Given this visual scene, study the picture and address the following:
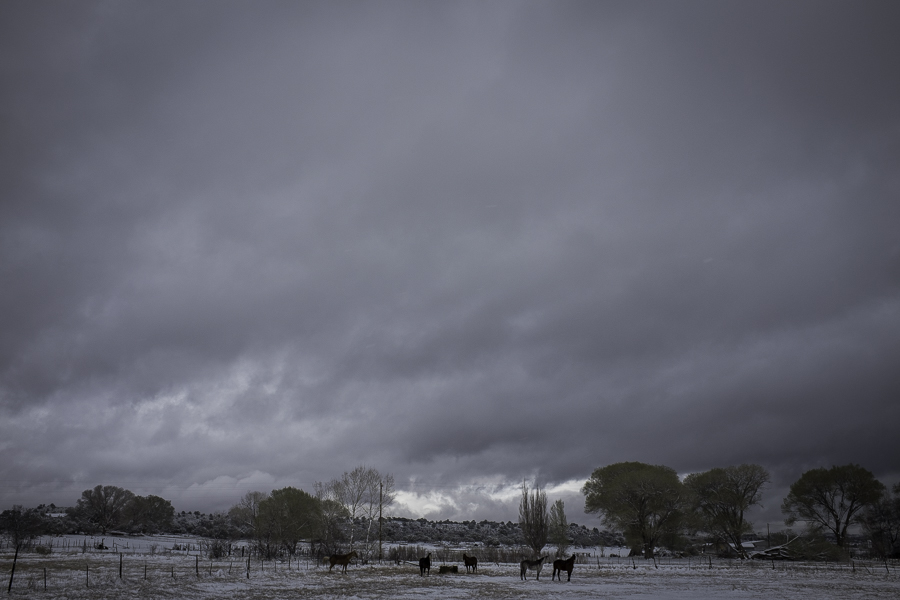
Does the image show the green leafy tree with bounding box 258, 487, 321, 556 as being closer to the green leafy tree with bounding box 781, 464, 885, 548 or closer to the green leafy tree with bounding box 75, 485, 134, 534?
the green leafy tree with bounding box 75, 485, 134, 534

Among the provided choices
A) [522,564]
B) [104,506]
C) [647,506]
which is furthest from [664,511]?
[104,506]

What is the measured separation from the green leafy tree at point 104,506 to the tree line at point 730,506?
304 ft

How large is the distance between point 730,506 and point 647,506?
12.1 meters

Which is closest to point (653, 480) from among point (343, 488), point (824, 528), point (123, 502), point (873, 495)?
point (824, 528)

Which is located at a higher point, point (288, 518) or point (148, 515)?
point (288, 518)

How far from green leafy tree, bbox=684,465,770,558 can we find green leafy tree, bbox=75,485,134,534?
104 meters

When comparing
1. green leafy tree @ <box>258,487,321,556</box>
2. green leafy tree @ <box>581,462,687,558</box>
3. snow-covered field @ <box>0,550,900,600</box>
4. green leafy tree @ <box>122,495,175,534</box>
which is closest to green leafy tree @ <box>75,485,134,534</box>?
green leafy tree @ <box>122,495,175,534</box>

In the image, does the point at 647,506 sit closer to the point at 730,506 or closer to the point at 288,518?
the point at 730,506

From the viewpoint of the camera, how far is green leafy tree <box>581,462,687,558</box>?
73.2 m

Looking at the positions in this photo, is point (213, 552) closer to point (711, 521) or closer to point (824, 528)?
point (711, 521)

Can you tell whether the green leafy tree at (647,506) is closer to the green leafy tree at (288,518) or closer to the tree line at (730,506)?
the tree line at (730,506)

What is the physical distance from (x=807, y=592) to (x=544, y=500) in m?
41.8

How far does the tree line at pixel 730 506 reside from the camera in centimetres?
7288

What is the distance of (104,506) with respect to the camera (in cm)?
10012
